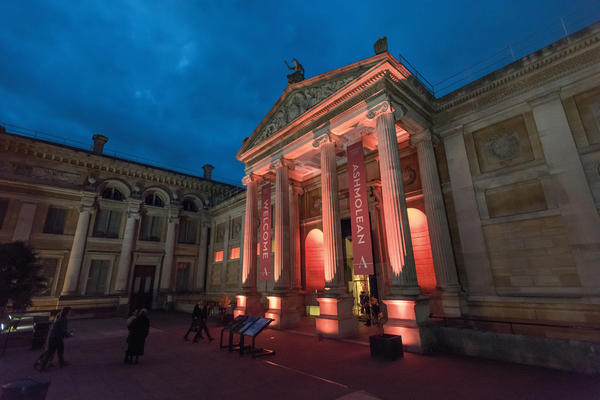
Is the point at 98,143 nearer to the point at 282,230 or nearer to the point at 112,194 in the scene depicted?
the point at 112,194

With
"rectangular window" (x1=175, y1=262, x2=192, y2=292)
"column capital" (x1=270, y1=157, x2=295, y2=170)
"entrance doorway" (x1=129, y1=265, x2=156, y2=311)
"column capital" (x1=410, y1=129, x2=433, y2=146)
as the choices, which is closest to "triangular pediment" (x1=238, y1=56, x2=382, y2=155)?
"column capital" (x1=270, y1=157, x2=295, y2=170)

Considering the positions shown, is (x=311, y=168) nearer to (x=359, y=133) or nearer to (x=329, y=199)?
(x=359, y=133)

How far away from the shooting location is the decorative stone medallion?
10.5 m

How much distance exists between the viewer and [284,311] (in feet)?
42.4

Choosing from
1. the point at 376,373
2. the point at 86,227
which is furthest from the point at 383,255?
the point at 86,227

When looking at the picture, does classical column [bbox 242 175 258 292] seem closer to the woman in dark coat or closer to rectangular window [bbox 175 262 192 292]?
the woman in dark coat

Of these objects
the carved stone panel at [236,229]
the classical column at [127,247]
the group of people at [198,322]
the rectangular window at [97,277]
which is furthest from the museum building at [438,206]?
the carved stone panel at [236,229]

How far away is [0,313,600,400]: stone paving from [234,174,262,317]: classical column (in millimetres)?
6304

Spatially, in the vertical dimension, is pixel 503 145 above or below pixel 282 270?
above

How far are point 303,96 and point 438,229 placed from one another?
960 centimetres

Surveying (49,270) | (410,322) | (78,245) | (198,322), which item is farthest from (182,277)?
(410,322)

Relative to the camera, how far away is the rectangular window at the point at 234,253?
2519 centimetres

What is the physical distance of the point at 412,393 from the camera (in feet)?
17.0

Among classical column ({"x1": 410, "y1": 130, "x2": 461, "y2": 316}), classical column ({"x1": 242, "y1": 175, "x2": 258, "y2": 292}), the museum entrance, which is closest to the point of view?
classical column ({"x1": 410, "y1": 130, "x2": 461, "y2": 316})
